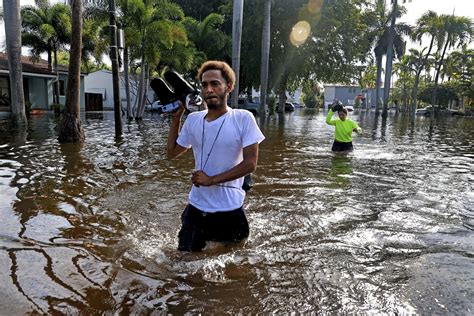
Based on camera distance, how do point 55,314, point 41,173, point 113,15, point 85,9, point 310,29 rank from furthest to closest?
point 310,29 → point 85,9 → point 113,15 → point 41,173 → point 55,314

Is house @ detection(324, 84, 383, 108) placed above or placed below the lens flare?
below

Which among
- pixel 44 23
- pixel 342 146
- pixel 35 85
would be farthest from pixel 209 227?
pixel 35 85

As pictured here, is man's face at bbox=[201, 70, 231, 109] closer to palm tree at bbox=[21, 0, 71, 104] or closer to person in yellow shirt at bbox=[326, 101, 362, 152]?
person in yellow shirt at bbox=[326, 101, 362, 152]

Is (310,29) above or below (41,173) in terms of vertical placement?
above

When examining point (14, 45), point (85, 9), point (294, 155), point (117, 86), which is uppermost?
point (85, 9)

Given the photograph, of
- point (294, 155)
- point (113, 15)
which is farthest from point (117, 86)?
point (294, 155)

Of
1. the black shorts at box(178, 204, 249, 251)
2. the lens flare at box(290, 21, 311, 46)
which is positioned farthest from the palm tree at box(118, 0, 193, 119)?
the black shorts at box(178, 204, 249, 251)

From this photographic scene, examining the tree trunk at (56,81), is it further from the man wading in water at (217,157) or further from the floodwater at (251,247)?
the man wading in water at (217,157)

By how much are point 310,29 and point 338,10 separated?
8.98ft

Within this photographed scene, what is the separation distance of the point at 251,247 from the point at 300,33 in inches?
1249

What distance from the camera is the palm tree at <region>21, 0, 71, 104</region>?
30769mm

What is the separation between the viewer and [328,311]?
3.04m

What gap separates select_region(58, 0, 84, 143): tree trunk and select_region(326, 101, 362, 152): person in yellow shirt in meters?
7.73

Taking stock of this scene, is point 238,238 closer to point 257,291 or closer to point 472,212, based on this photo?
point 257,291
